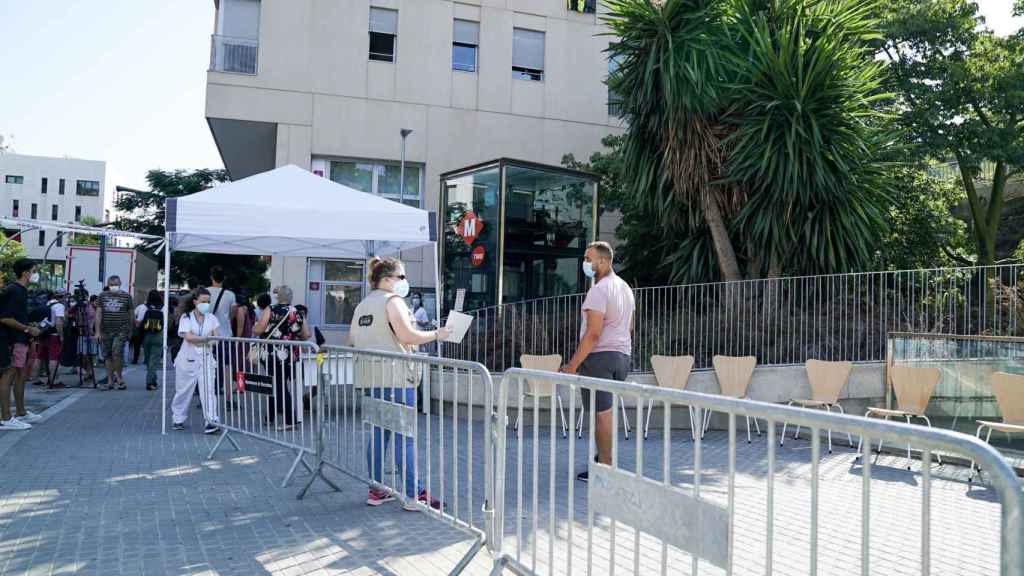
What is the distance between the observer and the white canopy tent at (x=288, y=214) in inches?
325

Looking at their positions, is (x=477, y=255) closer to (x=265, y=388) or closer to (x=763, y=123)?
(x=763, y=123)

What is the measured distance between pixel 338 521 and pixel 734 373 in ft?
20.1

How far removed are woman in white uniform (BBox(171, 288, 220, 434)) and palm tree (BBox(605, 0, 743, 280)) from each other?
324 inches

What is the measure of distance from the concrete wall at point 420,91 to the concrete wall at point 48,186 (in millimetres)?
76877

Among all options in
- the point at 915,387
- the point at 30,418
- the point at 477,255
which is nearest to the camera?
the point at 915,387

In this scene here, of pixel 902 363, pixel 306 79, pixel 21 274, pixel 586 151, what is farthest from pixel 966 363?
pixel 306 79

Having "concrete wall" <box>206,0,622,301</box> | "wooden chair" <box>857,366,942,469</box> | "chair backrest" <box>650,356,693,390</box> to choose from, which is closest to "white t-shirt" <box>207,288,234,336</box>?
"chair backrest" <box>650,356,693,390</box>

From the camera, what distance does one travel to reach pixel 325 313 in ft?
66.3

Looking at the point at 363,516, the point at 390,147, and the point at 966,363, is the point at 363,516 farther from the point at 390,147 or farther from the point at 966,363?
the point at 390,147

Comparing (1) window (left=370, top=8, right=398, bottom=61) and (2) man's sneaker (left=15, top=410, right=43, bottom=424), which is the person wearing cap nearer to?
(2) man's sneaker (left=15, top=410, right=43, bottom=424)

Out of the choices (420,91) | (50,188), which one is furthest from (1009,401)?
(50,188)

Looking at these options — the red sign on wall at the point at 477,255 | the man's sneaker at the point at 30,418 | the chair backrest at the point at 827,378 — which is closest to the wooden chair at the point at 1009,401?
the chair backrest at the point at 827,378

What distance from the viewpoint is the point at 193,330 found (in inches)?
335

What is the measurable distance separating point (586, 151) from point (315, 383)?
1722 centimetres
